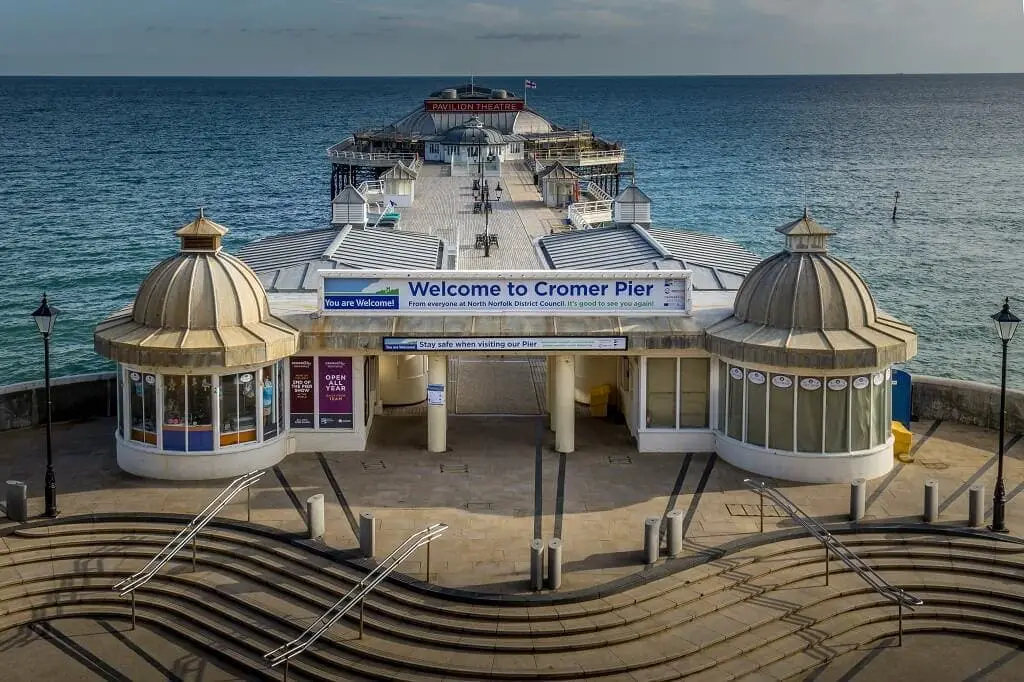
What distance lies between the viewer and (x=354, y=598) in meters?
22.7

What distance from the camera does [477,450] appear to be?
31.2 metres

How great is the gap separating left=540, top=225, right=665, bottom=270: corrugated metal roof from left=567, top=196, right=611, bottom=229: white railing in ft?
17.0

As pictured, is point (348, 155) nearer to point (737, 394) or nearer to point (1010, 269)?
point (1010, 269)

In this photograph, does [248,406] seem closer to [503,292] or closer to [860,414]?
[503,292]

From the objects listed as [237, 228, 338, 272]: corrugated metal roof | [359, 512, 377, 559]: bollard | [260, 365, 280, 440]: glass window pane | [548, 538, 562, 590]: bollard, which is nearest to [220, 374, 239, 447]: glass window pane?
[260, 365, 280, 440]: glass window pane

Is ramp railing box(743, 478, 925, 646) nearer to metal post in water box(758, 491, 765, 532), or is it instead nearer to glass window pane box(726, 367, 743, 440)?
metal post in water box(758, 491, 765, 532)

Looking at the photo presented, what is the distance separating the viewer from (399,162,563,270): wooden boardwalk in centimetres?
4144

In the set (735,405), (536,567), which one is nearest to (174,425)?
(536,567)

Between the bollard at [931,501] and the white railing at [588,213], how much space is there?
2382 centimetres

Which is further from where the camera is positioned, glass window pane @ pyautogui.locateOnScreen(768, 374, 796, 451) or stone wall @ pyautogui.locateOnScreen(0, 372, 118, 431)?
stone wall @ pyautogui.locateOnScreen(0, 372, 118, 431)

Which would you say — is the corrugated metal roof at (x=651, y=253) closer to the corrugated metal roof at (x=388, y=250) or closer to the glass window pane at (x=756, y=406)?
the corrugated metal roof at (x=388, y=250)

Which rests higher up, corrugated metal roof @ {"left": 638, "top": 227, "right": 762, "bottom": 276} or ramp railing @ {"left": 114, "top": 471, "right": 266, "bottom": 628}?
corrugated metal roof @ {"left": 638, "top": 227, "right": 762, "bottom": 276}

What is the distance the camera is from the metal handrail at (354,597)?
21.4 metres

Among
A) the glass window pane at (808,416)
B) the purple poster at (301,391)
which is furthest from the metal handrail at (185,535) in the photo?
the glass window pane at (808,416)
